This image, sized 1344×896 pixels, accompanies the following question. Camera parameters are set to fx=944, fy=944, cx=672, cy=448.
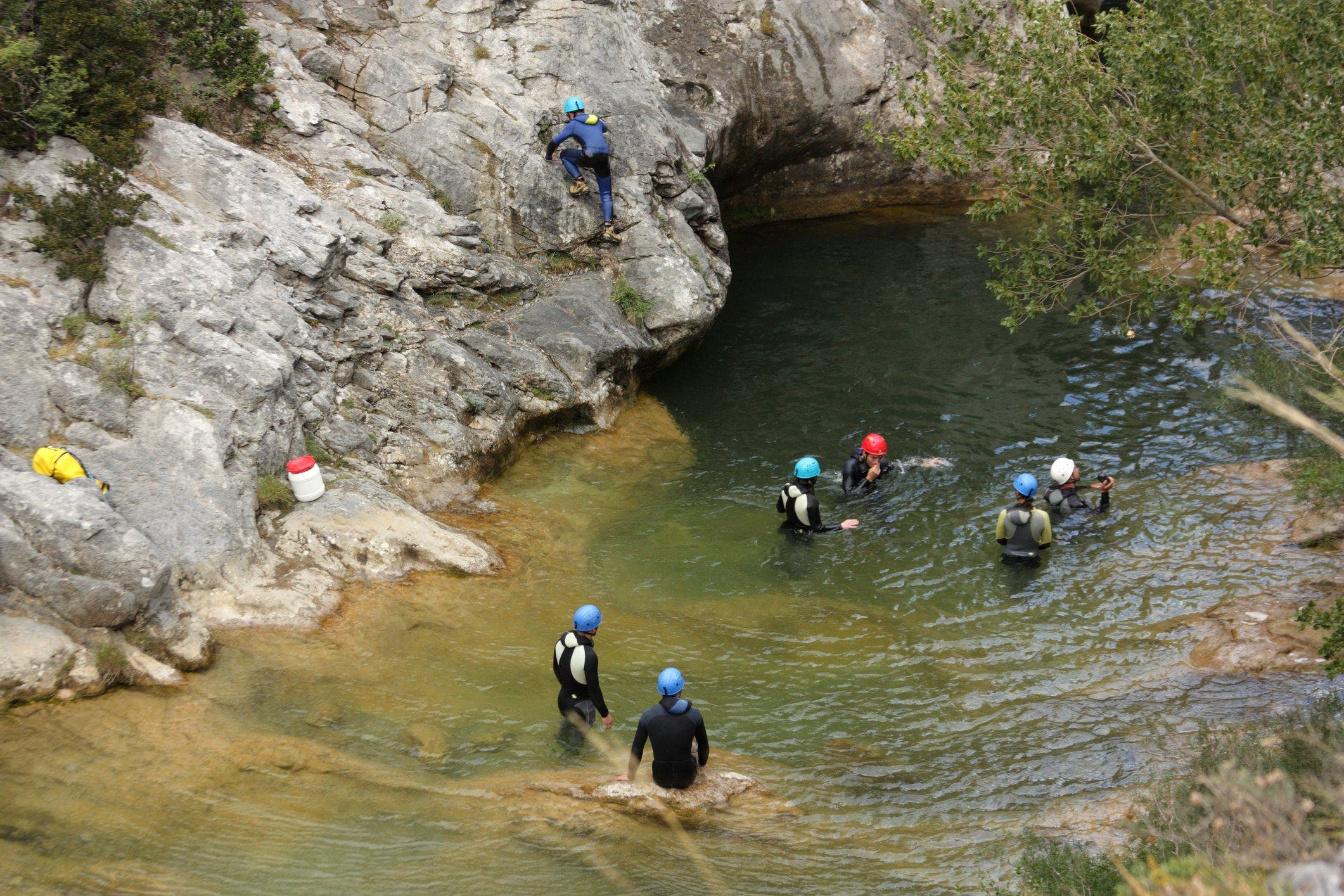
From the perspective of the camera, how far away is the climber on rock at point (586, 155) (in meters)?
19.6

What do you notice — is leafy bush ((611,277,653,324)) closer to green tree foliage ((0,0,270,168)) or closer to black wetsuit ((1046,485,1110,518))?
green tree foliage ((0,0,270,168))

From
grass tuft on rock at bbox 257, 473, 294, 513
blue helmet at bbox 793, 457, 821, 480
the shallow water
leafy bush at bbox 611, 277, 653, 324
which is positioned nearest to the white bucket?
grass tuft on rock at bbox 257, 473, 294, 513

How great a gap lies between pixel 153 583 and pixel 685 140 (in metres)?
16.7

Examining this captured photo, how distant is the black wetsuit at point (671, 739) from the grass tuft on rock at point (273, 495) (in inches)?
259

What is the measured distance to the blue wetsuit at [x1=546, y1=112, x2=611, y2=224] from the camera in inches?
770

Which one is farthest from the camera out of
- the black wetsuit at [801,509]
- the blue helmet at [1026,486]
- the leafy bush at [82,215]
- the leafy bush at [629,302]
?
the leafy bush at [629,302]

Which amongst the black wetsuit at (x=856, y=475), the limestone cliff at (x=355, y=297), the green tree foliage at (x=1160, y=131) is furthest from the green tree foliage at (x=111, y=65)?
the black wetsuit at (x=856, y=475)

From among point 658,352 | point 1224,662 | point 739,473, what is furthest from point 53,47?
point 1224,662

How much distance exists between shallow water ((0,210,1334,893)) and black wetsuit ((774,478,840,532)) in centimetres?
43

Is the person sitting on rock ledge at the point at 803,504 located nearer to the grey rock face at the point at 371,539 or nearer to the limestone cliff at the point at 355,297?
the grey rock face at the point at 371,539

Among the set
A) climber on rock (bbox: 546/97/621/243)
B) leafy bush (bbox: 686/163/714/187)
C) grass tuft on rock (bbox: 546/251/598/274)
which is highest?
climber on rock (bbox: 546/97/621/243)

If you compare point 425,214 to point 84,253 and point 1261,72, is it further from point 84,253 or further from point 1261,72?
point 1261,72

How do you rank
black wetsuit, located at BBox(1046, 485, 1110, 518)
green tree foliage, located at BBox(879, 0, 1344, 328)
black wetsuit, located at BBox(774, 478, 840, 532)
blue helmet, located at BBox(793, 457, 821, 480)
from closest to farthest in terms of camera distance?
green tree foliage, located at BBox(879, 0, 1344, 328), black wetsuit, located at BBox(774, 478, 840, 532), blue helmet, located at BBox(793, 457, 821, 480), black wetsuit, located at BBox(1046, 485, 1110, 518)

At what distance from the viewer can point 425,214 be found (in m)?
18.6
